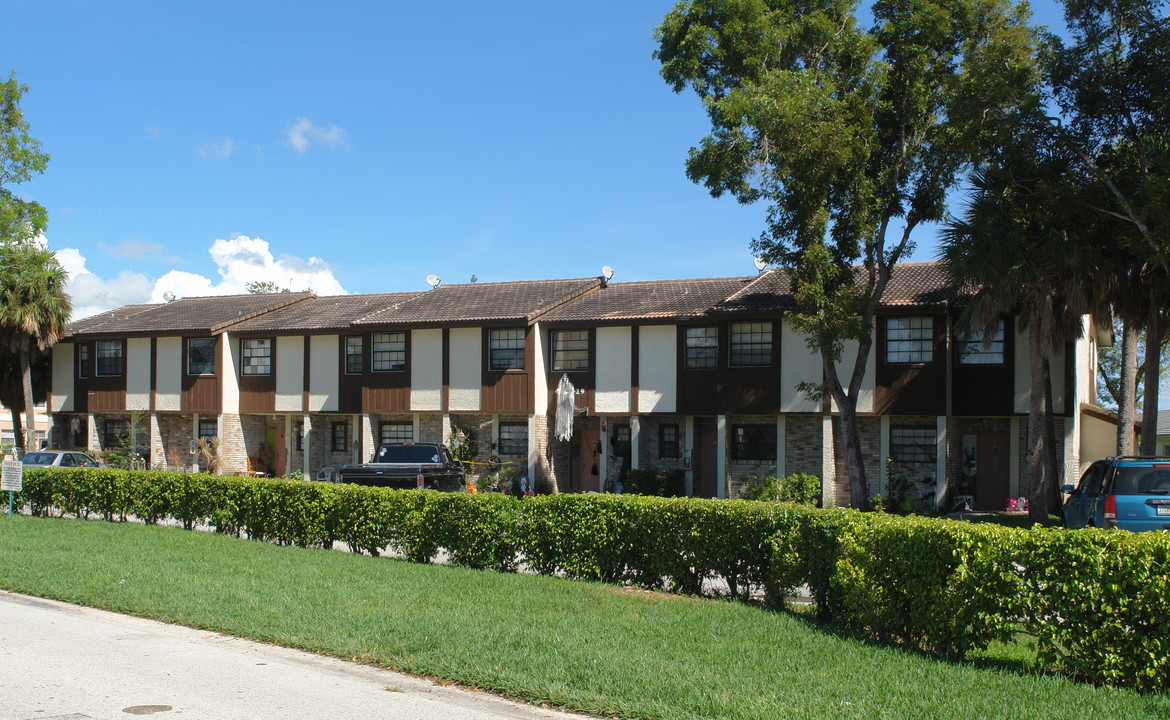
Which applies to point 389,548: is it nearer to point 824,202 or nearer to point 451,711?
point 451,711

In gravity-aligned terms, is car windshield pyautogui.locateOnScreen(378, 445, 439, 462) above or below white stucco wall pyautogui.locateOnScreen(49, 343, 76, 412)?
below

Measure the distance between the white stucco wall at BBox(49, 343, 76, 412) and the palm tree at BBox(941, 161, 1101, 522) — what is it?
31668 mm

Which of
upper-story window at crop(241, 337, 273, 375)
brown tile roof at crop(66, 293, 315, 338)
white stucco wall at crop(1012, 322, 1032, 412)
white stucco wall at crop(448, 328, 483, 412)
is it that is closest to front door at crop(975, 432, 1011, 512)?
white stucco wall at crop(1012, 322, 1032, 412)

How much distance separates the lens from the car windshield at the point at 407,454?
82.6 feet

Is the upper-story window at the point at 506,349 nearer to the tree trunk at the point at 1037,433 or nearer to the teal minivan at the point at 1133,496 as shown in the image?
the tree trunk at the point at 1037,433

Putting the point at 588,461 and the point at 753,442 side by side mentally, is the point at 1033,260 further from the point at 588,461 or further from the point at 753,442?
the point at 588,461

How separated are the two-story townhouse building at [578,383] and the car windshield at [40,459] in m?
5.56

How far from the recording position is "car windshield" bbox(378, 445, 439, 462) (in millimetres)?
25172

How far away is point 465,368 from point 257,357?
8889 mm

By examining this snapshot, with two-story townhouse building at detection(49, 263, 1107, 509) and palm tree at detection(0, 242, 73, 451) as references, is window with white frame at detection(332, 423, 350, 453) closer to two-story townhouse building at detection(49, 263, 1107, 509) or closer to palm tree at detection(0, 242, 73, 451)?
A: two-story townhouse building at detection(49, 263, 1107, 509)

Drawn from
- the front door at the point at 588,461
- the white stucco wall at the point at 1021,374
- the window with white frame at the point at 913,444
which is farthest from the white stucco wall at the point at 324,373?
the white stucco wall at the point at 1021,374

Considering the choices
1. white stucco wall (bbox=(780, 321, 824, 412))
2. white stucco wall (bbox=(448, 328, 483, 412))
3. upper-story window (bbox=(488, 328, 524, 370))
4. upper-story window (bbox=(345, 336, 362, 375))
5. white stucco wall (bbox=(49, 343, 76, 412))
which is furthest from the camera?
white stucco wall (bbox=(49, 343, 76, 412))

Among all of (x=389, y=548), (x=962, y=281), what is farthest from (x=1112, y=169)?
(x=389, y=548)

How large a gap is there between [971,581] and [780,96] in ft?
48.7
